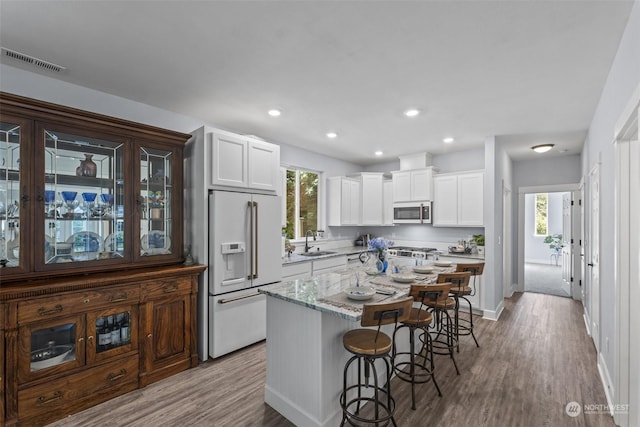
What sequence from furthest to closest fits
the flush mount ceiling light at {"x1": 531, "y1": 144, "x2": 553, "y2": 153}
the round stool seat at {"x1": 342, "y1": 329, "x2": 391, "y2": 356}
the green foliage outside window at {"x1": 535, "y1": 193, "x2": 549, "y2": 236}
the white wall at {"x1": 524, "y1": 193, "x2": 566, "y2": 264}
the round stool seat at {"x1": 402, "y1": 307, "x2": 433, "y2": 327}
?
1. the green foliage outside window at {"x1": 535, "y1": 193, "x2": 549, "y2": 236}
2. the white wall at {"x1": 524, "y1": 193, "x2": 566, "y2": 264}
3. the flush mount ceiling light at {"x1": 531, "y1": 144, "x2": 553, "y2": 153}
4. the round stool seat at {"x1": 402, "y1": 307, "x2": 433, "y2": 327}
5. the round stool seat at {"x1": 342, "y1": 329, "x2": 391, "y2": 356}

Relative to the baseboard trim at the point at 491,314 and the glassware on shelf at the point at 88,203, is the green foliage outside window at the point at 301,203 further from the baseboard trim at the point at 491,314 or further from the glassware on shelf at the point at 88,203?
the baseboard trim at the point at 491,314

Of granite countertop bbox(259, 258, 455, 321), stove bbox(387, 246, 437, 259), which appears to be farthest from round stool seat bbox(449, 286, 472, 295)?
stove bbox(387, 246, 437, 259)

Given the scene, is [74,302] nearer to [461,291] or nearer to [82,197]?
[82,197]

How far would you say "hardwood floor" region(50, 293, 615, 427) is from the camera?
224 centimetres

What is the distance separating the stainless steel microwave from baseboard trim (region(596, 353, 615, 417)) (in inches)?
115

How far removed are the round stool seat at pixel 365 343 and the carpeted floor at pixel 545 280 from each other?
5.76 m

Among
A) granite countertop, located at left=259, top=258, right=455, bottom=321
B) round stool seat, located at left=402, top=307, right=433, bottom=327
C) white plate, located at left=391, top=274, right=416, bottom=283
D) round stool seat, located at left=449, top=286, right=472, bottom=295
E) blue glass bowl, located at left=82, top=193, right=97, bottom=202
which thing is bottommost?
round stool seat, located at left=402, top=307, right=433, bottom=327

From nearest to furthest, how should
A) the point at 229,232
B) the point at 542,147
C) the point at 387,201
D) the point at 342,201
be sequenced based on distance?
the point at 229,232 < the point at 542,147 < the point at 342,201 < the point at 387,201

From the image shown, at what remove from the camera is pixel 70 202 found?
257 cm

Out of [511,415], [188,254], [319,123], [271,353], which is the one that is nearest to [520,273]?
[511,415]

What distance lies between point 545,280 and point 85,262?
29.4 feet

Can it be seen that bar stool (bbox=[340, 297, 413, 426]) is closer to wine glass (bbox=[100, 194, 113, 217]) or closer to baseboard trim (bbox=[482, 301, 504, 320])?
wine glass (bbox=[100, 194, 113, 217])

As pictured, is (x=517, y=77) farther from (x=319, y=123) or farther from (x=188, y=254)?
(x=188, y=254)

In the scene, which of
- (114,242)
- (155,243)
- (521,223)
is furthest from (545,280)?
(114,242)
